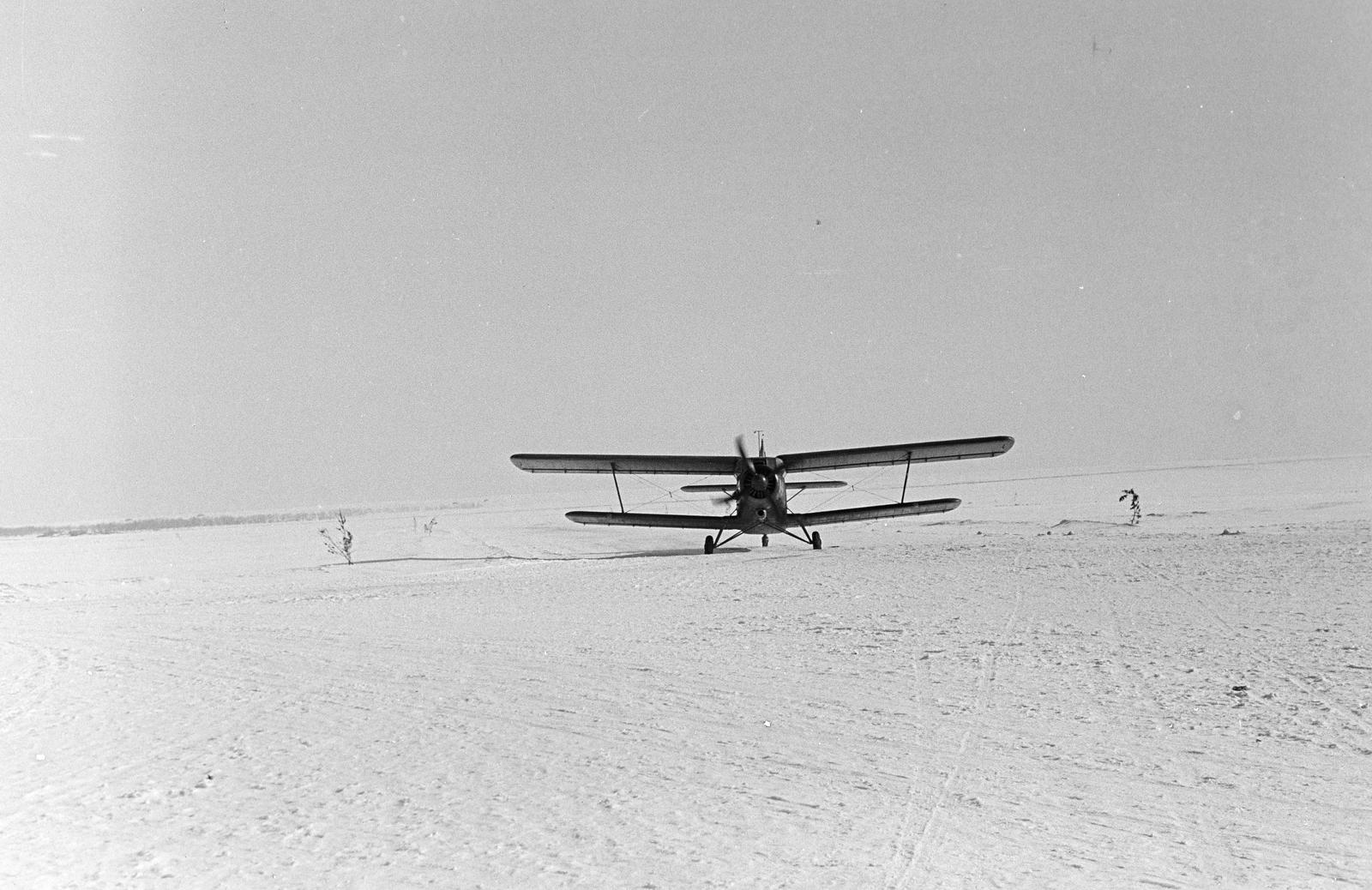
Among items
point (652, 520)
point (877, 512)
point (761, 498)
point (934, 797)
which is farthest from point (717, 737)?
point (877, 512)

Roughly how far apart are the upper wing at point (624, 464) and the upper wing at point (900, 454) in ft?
6.62

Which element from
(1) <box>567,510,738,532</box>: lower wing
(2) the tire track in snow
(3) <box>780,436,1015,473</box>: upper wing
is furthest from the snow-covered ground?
(1) <box>567,510,738,532</box>: lower wing

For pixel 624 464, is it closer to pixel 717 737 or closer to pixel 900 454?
pixel 900 454

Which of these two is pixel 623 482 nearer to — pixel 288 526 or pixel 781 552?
pixel 288 526

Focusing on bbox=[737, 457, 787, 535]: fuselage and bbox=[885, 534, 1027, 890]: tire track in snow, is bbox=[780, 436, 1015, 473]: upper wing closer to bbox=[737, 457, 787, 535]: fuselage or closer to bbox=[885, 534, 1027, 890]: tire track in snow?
bbox=[737, 457, 787, 535]: fuselage

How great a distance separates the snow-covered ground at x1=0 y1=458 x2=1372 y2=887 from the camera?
168 inches

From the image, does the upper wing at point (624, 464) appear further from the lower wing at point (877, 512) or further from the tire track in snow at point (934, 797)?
the tire track in snow at point (934, 797)

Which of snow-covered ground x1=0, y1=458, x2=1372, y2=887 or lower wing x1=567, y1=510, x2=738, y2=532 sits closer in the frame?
snow-covered ground x1=0, y1=458, x2=1372, y2=887

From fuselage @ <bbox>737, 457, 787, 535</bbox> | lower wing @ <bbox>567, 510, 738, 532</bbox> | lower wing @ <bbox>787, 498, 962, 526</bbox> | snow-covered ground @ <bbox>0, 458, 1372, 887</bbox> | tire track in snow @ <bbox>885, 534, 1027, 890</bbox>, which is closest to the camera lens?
tire track in snow @ <bbox>885, 534, 1027, 890</bbox>

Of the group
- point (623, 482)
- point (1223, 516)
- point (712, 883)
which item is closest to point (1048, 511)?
point (1223, 516)

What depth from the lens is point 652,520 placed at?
83.9 feet

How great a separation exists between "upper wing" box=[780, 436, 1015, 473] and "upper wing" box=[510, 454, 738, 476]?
202cm

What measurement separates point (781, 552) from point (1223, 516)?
15.2 meters

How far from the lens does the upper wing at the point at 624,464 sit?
24.5 metres
